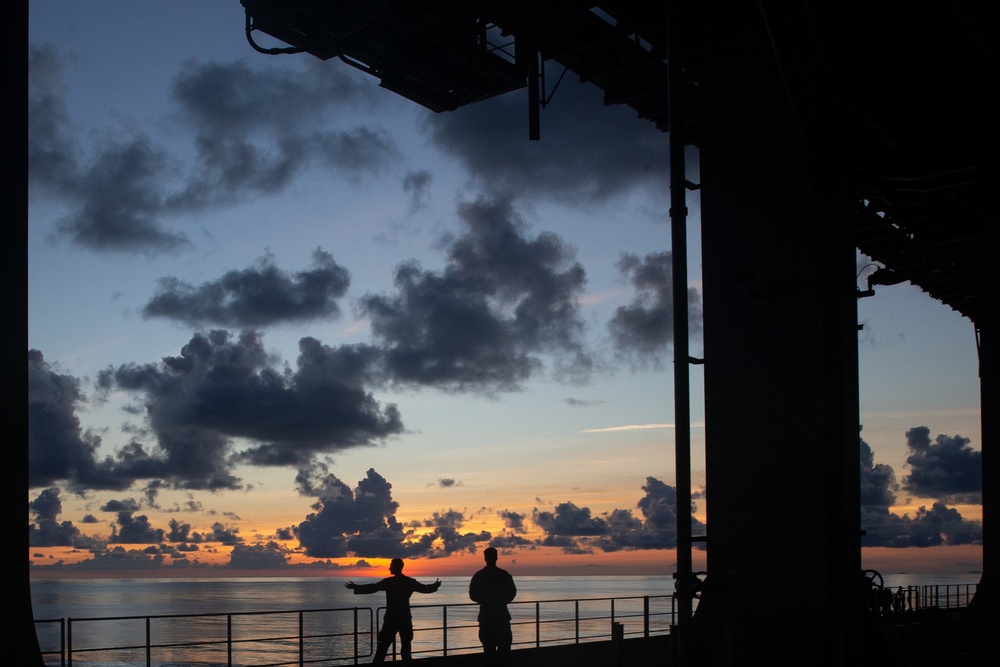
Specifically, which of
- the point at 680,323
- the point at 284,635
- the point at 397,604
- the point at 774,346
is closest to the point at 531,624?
the point at 284,635

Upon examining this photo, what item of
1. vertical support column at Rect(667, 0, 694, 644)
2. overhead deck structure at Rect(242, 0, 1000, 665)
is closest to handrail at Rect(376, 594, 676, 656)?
overhead deck structure at Rect(242, 0, 1000, 665)

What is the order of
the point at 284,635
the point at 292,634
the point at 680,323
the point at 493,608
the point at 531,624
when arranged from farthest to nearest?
the point at 531,624 → the point at 292,634 → the point at 284,635 → the point at 493,608 → the point at 680,323

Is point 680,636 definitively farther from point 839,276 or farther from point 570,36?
point 570,36

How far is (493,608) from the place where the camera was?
13852mm

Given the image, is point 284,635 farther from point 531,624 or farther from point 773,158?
point 773,158

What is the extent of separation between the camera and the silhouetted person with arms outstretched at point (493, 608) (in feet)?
45.2

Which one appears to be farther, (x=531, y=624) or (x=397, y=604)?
(x=531, y=624)

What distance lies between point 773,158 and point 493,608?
7062mm

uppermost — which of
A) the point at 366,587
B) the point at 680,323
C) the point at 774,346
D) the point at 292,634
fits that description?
the point at 680,323

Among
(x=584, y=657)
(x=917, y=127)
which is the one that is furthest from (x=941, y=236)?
(x=584, y=657)

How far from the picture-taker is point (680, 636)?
12.2m

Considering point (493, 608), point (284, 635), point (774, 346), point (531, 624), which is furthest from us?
point (531, 624)

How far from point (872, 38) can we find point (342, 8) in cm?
799

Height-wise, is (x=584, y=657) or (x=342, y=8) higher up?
(x=342, y=8)
